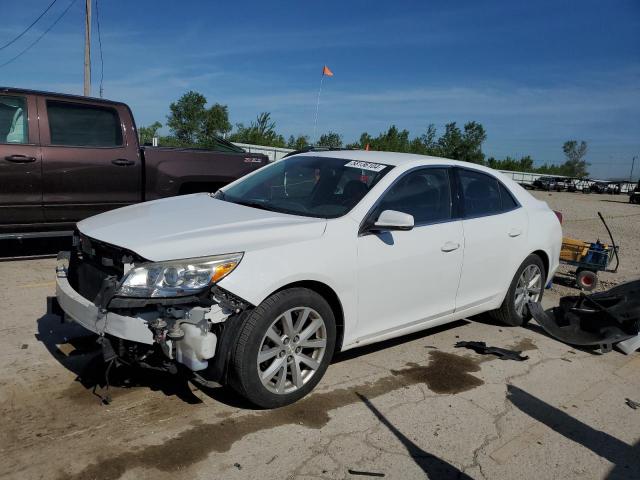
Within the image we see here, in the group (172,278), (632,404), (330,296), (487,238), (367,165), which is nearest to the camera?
(172,278)

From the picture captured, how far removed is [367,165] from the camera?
4461mm

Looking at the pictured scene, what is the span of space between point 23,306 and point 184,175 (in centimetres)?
275

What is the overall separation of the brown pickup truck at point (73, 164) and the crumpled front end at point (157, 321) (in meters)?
3.56

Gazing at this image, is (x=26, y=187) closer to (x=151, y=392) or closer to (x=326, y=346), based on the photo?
(x=151, y=392)

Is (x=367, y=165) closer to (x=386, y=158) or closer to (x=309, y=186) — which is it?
(x=386, y=158)

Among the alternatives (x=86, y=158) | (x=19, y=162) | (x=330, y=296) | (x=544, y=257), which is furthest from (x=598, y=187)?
(x=330, y=296)

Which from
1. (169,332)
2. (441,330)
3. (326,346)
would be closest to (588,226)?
(441,330)

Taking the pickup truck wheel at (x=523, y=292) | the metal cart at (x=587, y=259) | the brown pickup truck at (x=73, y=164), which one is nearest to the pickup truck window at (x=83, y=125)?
the brown pickup truck at (x=73, y=164)

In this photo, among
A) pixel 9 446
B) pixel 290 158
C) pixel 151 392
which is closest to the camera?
pixel 9 446

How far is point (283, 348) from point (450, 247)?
1721 mm

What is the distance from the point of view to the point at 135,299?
3.11m

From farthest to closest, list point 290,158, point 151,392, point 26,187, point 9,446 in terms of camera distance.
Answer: point 26,187 < point 290,158 < point 151,392 < point 9,446

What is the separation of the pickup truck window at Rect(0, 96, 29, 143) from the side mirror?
15.1 feet

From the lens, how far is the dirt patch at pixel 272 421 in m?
2.88
